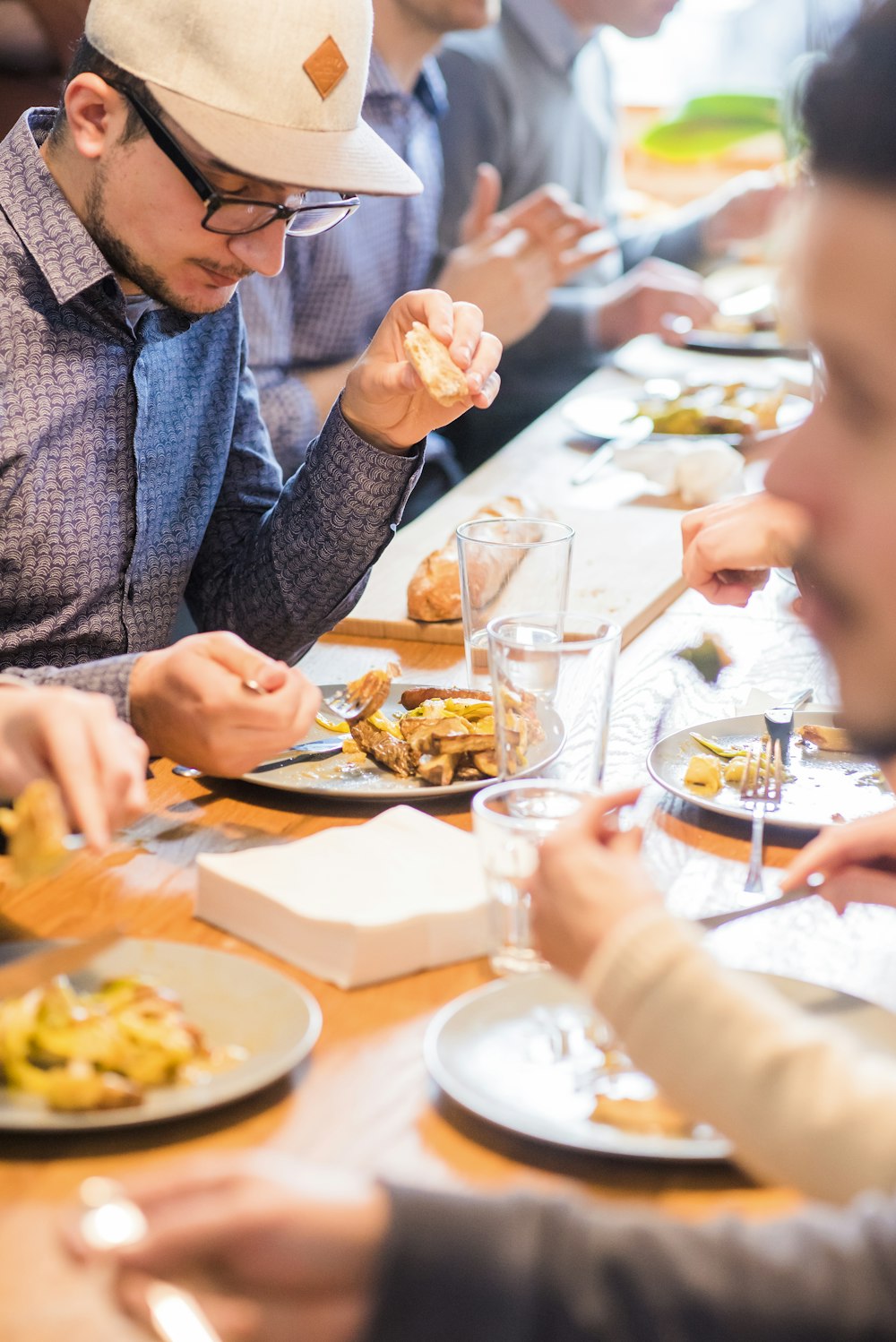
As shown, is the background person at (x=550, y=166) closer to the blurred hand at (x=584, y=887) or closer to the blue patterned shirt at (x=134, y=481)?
the blue patterned shirt at (x=134, y=481)

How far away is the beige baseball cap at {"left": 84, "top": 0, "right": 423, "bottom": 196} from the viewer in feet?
4.84

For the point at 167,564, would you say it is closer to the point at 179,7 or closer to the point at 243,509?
the point at 243,509

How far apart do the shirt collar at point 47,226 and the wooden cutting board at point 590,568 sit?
525 mm

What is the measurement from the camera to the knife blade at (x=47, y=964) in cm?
95

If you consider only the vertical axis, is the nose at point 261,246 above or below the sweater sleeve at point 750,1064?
above

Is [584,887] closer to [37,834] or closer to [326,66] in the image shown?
[37,834]

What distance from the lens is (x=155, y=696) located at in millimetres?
1291

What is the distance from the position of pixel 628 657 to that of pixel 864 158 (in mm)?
1050

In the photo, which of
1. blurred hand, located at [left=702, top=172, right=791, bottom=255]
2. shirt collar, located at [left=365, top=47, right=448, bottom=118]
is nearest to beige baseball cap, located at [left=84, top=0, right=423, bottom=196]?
shirt collar, located at [left=365, top=47, right=448, bottom=118]

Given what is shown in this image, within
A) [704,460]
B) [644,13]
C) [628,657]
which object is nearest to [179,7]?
[628,657]

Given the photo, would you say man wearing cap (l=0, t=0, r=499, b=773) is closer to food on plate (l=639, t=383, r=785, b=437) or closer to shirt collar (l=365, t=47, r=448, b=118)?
food on plate (l=639, t=383, r=785, b=437)

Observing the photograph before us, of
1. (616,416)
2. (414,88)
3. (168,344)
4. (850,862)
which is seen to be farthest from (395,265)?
(850,862)

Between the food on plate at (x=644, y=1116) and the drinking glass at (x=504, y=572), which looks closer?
the food on plate at (x=644, y=1116)

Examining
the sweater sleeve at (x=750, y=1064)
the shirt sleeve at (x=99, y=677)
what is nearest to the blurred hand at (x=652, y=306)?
the shirt sleeve at (x=99, y=677)
